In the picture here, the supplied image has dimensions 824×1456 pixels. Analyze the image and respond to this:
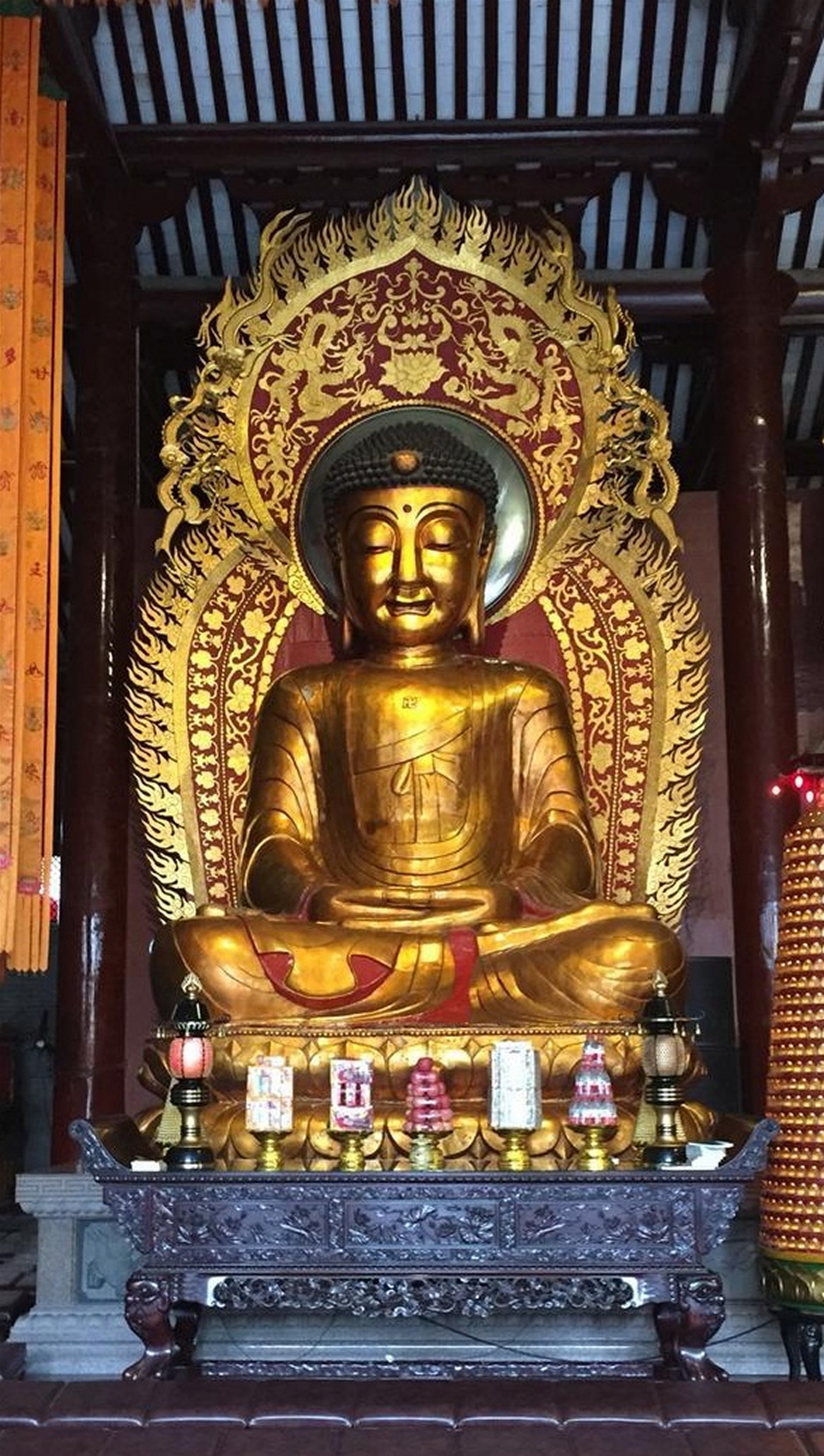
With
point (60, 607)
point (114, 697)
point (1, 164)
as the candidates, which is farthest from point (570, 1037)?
point (60, 607)

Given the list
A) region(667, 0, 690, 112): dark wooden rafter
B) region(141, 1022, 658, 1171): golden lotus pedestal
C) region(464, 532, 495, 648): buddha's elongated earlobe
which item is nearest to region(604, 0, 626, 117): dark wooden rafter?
region(667, 0, 690, 112): dark wooden rafter

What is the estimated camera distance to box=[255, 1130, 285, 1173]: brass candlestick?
11.5ft

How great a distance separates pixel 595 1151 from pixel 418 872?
64.5 inches

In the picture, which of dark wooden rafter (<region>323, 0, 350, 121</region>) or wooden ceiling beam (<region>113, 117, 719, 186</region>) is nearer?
dark wooden rafter (<region>323, 0, 350, 121</region>)

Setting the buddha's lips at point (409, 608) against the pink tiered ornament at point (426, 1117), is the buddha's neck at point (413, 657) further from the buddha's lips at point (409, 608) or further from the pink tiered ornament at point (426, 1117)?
the pink tiered ornament at point (426, 1117)

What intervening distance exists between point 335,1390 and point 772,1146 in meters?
1.53

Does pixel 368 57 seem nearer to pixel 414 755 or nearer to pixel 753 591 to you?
pixel 753 591

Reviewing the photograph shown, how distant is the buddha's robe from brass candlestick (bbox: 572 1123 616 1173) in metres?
0.59

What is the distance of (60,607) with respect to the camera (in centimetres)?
766

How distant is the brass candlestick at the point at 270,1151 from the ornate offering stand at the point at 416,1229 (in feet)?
0.37

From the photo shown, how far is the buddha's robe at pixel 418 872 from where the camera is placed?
4156mm

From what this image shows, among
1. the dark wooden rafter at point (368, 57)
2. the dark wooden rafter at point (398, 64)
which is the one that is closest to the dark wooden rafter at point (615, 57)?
the dark wooden rafter at point (398, 64)

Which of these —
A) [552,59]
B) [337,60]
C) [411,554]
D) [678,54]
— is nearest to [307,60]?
[337,60]

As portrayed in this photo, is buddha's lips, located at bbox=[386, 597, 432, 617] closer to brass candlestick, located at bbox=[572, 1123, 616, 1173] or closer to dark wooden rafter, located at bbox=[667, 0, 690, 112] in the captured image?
dark wooden rafter, located at bbox=[667, 0, 690, 112]
